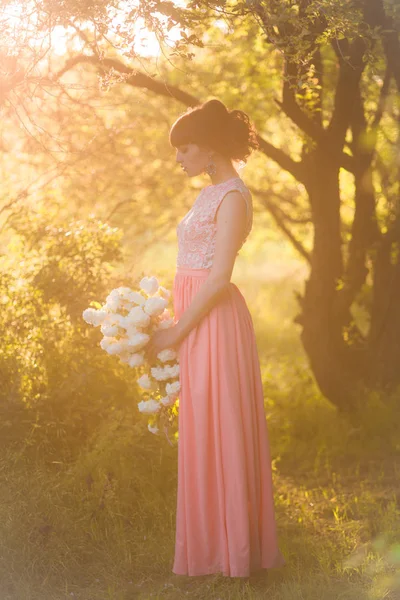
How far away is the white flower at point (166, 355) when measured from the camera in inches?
167

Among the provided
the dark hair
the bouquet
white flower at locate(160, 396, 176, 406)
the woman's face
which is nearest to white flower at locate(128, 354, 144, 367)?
the bouquet

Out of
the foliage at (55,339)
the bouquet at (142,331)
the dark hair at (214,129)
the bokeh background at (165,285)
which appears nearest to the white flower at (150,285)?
the bouquet at (142,331)

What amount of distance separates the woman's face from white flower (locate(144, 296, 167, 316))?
2.08ft

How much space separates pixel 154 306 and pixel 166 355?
26 cm

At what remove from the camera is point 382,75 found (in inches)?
305

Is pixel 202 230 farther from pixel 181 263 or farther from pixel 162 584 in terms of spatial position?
pixel 162 584

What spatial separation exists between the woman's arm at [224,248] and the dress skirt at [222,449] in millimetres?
117

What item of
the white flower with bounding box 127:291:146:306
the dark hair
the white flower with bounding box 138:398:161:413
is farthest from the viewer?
the white flower with bounding box 138:398:161:413

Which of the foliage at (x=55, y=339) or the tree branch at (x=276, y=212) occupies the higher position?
the tree branch at (x=276, y=212)

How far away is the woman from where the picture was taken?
409 cm

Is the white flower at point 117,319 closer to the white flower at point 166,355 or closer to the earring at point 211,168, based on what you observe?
the white flower at point 166,355

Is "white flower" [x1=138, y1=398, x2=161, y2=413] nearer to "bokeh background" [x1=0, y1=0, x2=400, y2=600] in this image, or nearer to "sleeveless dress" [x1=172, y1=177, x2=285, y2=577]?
"sleeveless dress" [x1=172, y1=177, x2=285, y2=577]

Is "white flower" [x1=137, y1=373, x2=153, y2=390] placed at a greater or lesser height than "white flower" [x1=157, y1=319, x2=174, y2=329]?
lesser

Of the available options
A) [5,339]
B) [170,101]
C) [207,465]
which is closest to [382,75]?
[170,101]
